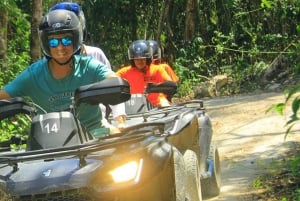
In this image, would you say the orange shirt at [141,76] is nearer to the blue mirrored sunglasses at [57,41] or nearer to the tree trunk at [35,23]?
the blue mirrored sunglasses at [57,41]

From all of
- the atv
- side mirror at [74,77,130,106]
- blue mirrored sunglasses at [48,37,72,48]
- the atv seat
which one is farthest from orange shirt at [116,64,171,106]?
side mirror at [74,77,130,106]

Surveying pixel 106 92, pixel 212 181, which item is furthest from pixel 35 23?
pixel 106 92

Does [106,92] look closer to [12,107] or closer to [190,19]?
[12,107]

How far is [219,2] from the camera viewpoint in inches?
763

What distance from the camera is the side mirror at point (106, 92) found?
3.05m

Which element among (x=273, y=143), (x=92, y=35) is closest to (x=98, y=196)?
(x=273, y=143)

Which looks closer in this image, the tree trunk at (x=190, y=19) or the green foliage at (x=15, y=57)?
the green foliage at (x=15, y=57)

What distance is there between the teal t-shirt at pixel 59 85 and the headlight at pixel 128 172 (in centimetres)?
115

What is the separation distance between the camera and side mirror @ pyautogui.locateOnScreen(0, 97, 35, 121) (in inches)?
136

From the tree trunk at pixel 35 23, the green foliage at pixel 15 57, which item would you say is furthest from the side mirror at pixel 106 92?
the tree trunk at pixel 35 23

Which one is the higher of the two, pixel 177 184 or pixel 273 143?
pixel 177 184

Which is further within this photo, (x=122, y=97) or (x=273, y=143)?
(x=273, y=143)

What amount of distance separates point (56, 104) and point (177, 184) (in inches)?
42.3

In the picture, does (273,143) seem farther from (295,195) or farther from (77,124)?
(77,124)
